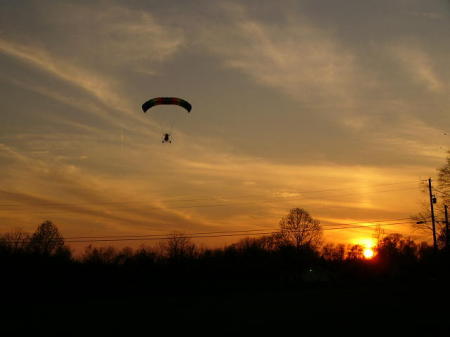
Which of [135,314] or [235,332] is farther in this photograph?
[135,314]

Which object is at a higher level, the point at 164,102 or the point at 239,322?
the point at 164,102

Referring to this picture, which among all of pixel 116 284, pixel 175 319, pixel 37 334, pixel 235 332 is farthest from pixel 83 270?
pixel 235 332

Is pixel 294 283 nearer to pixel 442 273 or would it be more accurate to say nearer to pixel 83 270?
pixel 442 273

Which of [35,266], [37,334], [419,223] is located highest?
[419,223]

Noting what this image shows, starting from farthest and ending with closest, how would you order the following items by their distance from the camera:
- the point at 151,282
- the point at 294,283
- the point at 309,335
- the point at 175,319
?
the point at 294,283 → the point at 151,282 → the point at 175,319 → the point at 309,335

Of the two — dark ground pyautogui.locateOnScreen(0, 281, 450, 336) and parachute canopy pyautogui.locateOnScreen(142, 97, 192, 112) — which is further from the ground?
parachute canopy pyautogui.locateOnScreen(142, 97, 192, 112)

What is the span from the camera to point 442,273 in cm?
4556

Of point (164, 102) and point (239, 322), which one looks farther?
point (164, 102)

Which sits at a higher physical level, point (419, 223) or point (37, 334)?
point (419, 223)

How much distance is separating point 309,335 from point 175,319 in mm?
9675

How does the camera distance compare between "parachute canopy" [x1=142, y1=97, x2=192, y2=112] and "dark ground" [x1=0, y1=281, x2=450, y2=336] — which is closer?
"dark ground" [x1=0, y1=281, x2=450, y2=336]

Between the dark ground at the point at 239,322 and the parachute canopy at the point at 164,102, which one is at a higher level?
the parachute canopy at the point at 164,102

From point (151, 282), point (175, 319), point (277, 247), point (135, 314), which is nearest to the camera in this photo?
point (175, 319)

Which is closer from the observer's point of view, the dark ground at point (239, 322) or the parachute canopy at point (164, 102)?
the dark ground at point (239, 322)
